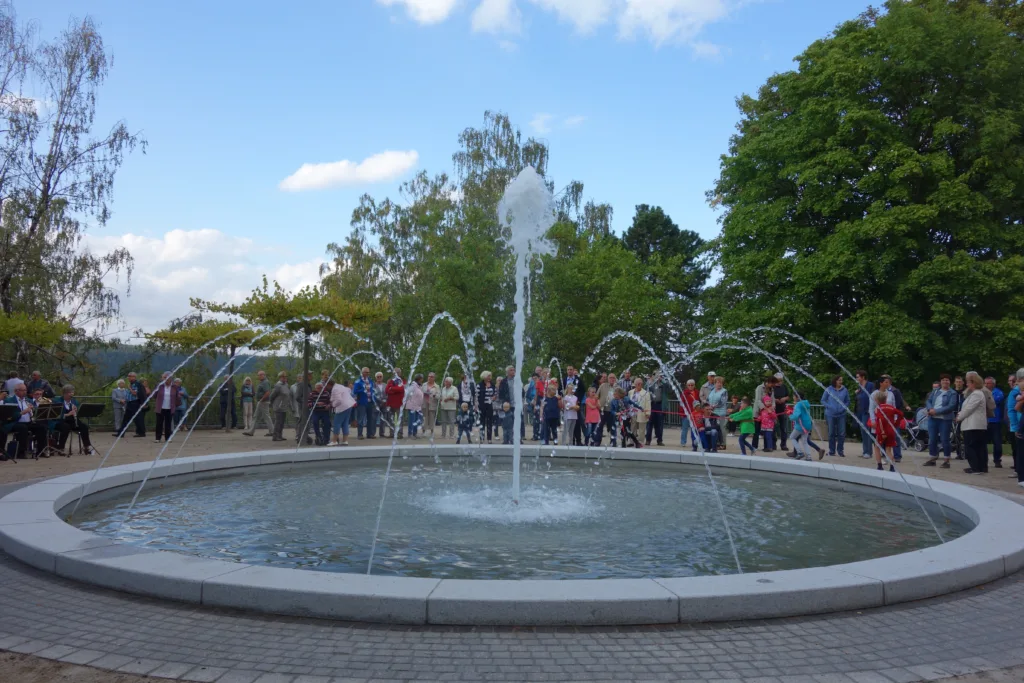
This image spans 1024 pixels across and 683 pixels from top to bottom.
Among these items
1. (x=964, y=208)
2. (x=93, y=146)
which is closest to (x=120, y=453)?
(x=93, y=146)

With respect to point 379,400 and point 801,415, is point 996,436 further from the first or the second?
point 379,400

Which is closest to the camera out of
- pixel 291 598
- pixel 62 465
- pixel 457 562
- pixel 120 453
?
pixel 291 598

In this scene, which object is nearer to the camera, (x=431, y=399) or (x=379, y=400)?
(x=379, y=400)

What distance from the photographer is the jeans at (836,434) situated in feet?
57.0

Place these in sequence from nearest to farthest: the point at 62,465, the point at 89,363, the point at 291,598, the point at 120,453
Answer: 1. the point at 291,598
2. the point at 62,465
3. the point at 120,453
4. the point at 89,363

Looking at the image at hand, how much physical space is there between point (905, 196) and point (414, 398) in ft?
55.2

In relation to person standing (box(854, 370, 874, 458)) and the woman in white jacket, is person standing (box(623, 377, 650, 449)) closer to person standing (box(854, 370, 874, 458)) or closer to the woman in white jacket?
person standing (box(854, 370, 874, 458))

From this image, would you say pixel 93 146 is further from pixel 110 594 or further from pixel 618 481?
pixel 110 594

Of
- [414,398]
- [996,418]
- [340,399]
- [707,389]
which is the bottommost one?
[996,418]

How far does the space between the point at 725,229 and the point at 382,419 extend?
16.1 m

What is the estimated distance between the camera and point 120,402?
2256cm

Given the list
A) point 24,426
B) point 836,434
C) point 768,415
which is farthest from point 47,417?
point 836,434

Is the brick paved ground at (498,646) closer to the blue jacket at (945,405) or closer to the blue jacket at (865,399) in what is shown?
the blue jacket at (945,405)

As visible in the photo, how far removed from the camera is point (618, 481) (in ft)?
41.0
